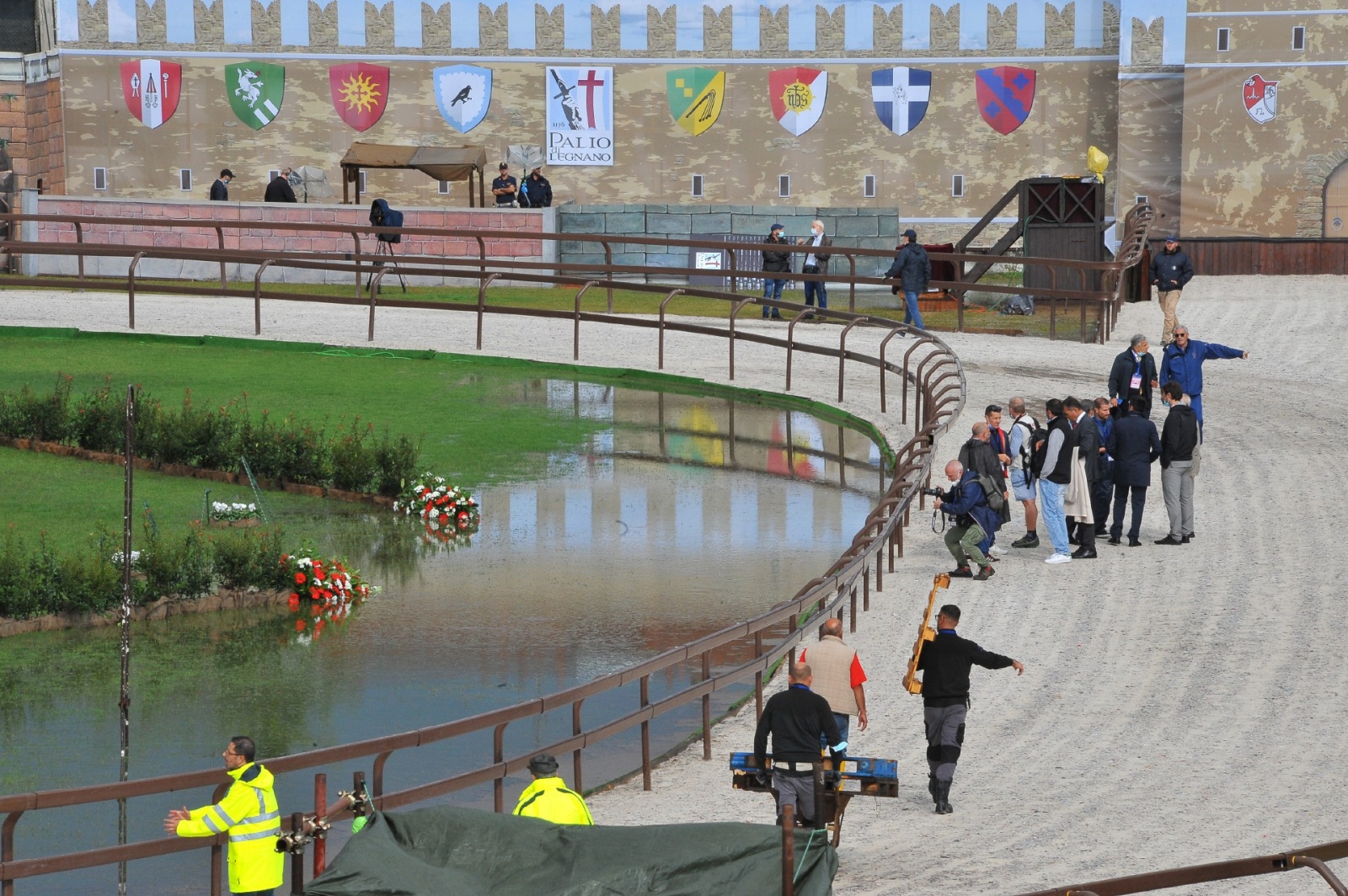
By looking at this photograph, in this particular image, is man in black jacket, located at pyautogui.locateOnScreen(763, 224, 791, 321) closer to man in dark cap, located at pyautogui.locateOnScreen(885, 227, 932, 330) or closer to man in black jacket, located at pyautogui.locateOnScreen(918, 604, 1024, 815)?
man in dark cap, located at pyautogui.locateOnScreen(885, 227, 932, 330)

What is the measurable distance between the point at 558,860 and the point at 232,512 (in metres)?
11.2

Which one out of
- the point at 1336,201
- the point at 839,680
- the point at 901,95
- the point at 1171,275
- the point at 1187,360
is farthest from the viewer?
the point at 901,95

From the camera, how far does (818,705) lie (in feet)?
33.0

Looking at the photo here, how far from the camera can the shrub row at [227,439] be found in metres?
19.9

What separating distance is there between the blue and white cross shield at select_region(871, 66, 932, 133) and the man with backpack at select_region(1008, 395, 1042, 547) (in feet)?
94.8

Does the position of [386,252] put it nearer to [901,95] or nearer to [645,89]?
[645,89]

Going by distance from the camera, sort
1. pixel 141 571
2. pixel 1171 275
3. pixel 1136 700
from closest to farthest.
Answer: pixel 1136 700 < pixel 141 571 < pixel 1171 275

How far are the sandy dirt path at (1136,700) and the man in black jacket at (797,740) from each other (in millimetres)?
493

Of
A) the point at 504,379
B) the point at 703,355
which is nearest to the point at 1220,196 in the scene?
the point at 703,355

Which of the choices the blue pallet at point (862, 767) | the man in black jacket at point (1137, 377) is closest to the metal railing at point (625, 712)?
the blue pallet at point (862, 767)

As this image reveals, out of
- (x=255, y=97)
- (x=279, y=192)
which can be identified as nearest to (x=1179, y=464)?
(x=279, y=192)

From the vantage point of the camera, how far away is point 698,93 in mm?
45562

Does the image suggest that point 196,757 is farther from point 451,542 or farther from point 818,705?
point 451,542

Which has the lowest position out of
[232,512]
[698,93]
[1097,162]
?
[232,512]
